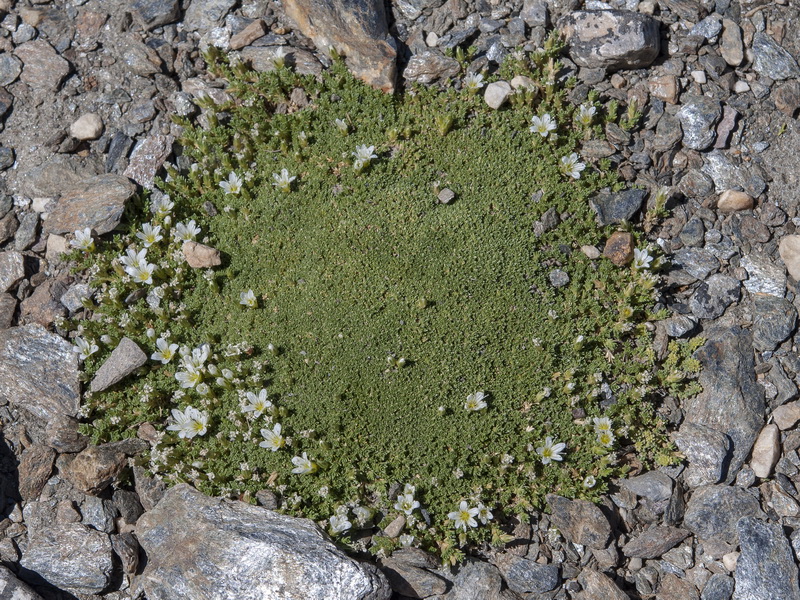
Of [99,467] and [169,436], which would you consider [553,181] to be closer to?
[169,436]

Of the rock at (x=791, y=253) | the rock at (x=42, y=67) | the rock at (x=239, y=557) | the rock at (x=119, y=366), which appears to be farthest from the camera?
the rock at (x=42, y=67)

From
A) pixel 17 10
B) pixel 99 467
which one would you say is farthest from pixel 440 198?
pixel 17 10

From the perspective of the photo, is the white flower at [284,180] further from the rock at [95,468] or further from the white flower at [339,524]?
the white flower at [339,524]

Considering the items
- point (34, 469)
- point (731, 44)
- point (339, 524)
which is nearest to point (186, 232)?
point (34, 469)

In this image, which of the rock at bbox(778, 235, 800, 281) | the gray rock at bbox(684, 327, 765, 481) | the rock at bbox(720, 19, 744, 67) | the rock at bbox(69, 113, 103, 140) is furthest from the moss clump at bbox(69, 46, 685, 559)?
the rock at bbox(720, 19, 744, 67)

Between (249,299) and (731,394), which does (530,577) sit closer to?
(731,394)

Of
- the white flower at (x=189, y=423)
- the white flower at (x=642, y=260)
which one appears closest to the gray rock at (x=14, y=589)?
the white flower at (x=189, y=423)
